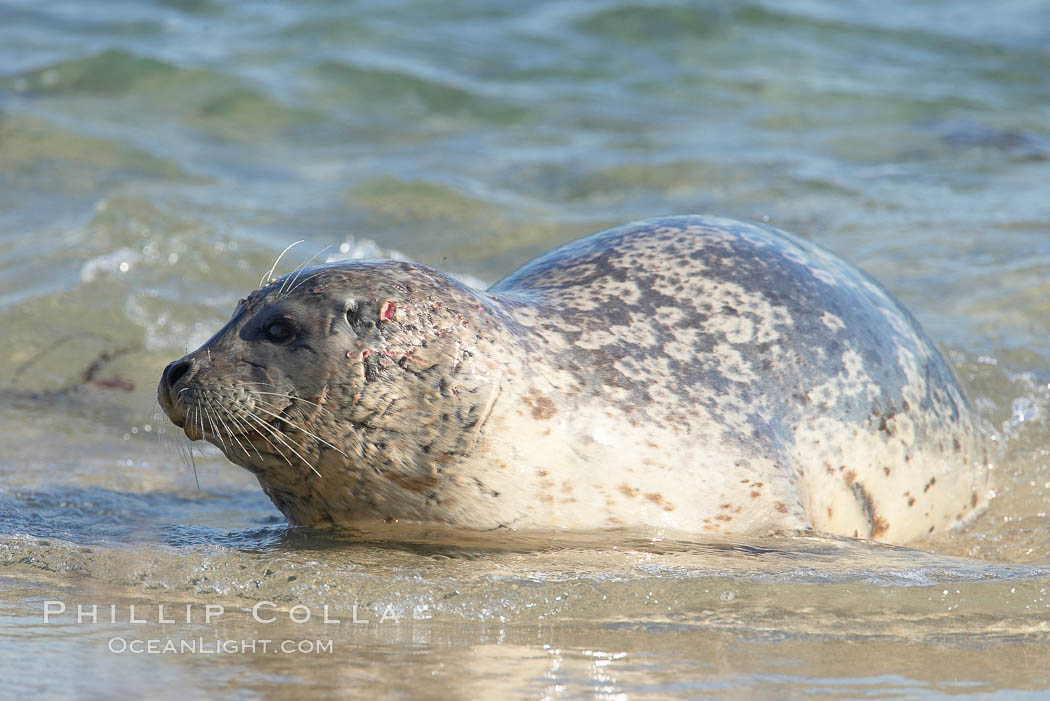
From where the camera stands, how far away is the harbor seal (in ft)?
11.7

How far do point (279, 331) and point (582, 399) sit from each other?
805mm

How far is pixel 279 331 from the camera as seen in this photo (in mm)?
3596

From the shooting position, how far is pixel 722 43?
11641mm

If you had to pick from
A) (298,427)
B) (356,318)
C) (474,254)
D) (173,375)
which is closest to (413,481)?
(298,427)

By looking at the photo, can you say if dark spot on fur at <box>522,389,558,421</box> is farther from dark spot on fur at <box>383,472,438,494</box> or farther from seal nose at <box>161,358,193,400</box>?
seal nose at <box>161,358,193,400</box>

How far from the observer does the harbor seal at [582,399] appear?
356 centimetres

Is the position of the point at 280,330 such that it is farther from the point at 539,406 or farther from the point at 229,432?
the point at 539,406

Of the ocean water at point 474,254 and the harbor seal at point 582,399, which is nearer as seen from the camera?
the ocean water at point 474,254

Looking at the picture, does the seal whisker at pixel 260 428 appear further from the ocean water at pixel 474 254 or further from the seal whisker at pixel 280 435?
the ocean water at pixel 474 254

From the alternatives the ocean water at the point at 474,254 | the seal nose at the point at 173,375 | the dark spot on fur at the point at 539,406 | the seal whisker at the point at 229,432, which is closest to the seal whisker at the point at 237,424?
the seal whisker at the point at 229,432

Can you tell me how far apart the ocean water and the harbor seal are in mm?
137

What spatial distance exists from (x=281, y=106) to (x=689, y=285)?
6.50 meters

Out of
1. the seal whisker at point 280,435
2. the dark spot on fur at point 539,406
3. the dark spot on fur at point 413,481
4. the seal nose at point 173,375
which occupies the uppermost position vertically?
the seal nose at point 173,375

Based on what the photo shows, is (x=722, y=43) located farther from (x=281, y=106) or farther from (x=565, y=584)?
(x=565, y=584)
